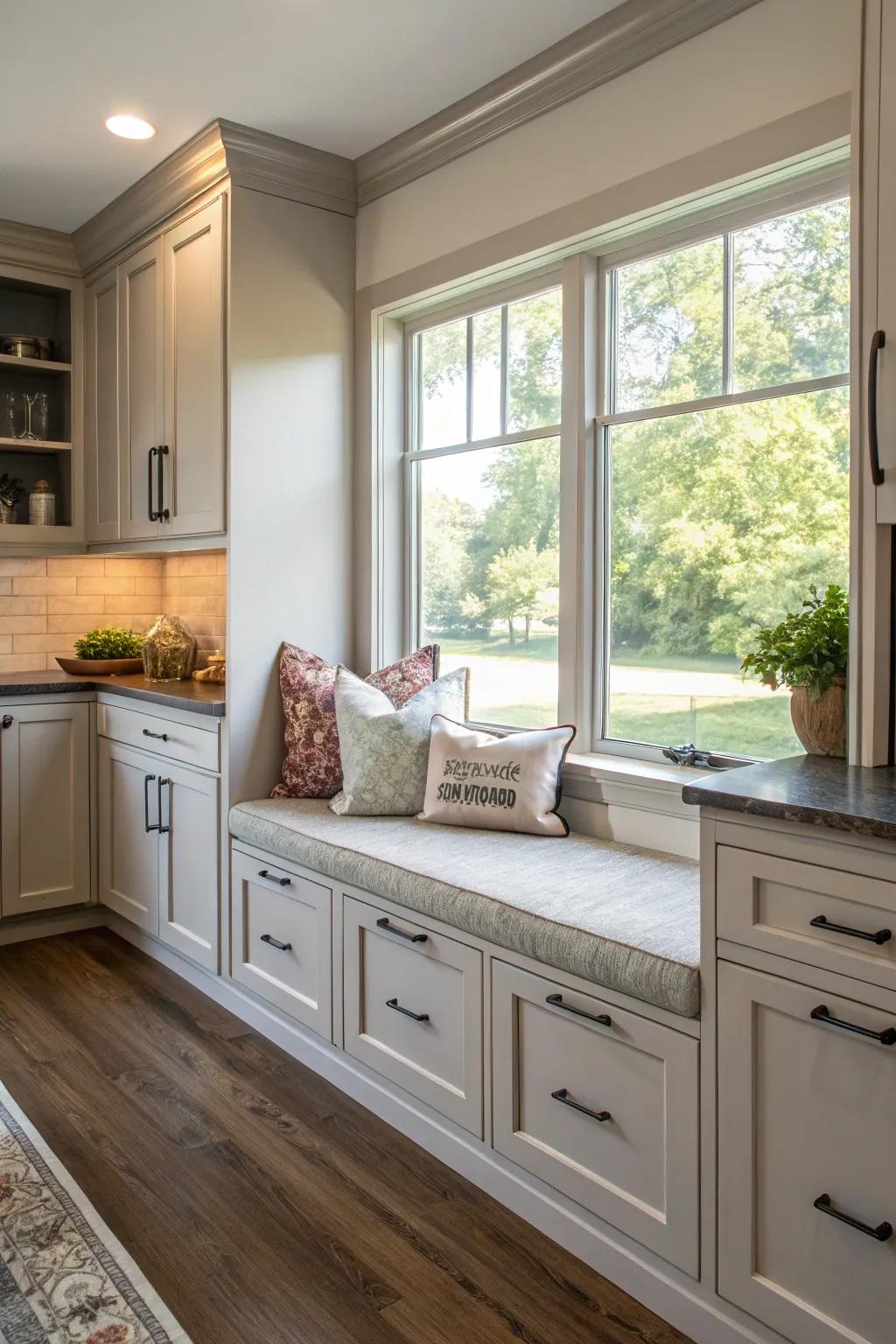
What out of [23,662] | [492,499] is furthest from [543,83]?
[23,662]

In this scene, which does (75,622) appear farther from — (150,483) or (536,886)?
(536,886)

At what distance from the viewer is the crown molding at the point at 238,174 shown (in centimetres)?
308

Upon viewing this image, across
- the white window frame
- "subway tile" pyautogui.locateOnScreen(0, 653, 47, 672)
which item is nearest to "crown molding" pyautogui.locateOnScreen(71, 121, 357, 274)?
the white window frame

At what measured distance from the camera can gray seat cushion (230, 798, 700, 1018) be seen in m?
1.84

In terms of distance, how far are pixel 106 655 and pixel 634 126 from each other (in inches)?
107

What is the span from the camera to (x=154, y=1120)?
8.09ft

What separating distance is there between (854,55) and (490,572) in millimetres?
1643

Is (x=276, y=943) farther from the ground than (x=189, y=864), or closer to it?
closer to it

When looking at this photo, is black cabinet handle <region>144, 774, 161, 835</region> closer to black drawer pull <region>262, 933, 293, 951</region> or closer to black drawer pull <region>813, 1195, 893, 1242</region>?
black drawer pull <region>262, 933, 293, 951</region>

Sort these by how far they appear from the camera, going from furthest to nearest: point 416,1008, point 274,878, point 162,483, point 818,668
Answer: point 162,483
point 274,878
point 416,1008
point 818,668

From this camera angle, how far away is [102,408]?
4.02 m

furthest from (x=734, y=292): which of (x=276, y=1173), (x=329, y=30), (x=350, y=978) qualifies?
(x=276, y=1173)

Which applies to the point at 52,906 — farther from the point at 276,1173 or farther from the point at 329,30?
the point at 329,30

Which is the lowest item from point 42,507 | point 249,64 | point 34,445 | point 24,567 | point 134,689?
point 134,689
